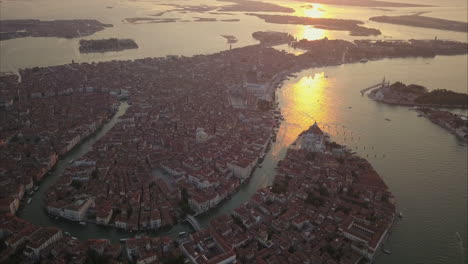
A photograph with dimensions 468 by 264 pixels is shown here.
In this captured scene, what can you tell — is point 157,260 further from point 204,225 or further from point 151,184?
point 151,184

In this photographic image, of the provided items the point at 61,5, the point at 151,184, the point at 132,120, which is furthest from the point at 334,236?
the point at 61,5

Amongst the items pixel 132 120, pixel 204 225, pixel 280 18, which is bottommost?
pixel 204 225

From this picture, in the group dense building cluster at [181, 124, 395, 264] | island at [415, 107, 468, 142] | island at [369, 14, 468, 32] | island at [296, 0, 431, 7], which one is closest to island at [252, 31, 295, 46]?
island at [415, 107, 468, 142]

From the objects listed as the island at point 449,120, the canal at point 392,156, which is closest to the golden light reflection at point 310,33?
the canal at point 392,156

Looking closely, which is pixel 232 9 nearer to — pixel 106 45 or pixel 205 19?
pixel 205 19

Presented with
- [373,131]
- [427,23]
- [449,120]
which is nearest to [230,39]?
[373,131]

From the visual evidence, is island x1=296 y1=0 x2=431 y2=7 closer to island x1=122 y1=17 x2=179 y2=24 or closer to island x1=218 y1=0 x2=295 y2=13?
island x1=218 y1=0 x2=295 y2=13
